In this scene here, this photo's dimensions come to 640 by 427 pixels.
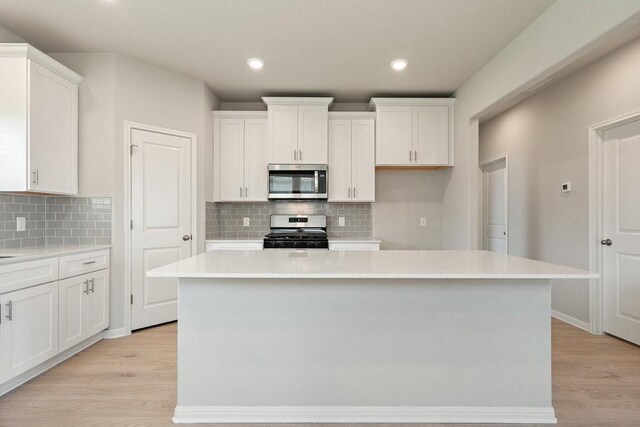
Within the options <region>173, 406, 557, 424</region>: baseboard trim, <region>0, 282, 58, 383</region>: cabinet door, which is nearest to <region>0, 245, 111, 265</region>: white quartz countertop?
<region>0, 282, 58, 383</region>: cabinet door

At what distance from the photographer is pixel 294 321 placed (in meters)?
1.88

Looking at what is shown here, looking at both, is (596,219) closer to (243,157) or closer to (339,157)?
(339,157)

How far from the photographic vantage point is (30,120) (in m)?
2.54

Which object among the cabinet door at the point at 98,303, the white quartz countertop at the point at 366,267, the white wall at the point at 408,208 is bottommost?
the cabinet door at the point at 98,303

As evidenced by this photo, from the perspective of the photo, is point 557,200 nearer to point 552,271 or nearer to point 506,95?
point 506,95

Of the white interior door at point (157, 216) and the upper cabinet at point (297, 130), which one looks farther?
the upper cabinet at point (297, 130)

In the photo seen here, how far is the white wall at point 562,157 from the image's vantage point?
3064 mm

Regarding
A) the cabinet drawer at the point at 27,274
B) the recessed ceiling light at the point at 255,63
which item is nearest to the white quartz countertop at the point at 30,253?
the cabinet drawer at the point at 27,274

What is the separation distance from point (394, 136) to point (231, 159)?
6.55 feet

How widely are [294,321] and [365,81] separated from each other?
285 centimetres

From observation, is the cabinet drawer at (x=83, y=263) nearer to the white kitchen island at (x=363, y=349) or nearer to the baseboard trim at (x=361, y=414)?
the white kitchen island at (x=363, y=349)

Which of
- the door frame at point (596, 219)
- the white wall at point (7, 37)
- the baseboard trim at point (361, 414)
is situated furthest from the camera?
the door frame at point (596, 219)

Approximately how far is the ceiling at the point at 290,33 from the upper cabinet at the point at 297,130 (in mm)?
332

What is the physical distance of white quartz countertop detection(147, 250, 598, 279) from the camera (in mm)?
1601
